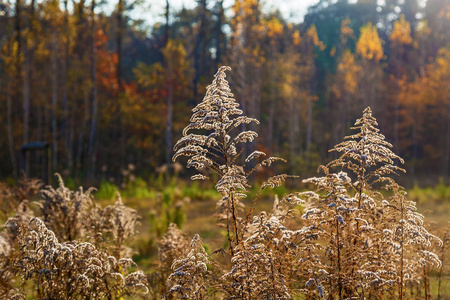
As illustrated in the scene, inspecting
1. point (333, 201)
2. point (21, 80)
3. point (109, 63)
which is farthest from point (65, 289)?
point (109, 63)

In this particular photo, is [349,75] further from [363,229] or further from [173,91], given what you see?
[363,229]

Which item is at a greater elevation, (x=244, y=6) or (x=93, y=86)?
(x=244, y=6)

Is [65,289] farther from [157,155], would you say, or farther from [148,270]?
[157,155]

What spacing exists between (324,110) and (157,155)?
535 inches

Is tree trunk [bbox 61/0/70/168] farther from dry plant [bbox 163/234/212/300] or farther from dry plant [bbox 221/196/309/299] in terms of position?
dry plant [bbox 221/196/309/299]

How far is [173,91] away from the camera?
21906 millimetres

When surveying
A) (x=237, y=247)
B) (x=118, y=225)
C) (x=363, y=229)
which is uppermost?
(x=363, y=229)

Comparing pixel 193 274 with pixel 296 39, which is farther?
pixel 296 39

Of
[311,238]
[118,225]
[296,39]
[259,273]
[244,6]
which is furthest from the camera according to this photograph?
[296,39]

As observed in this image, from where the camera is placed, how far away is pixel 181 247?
4.37m

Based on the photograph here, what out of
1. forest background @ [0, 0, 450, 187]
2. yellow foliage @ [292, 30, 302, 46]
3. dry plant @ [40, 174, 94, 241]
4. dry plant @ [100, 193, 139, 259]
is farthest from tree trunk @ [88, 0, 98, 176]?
dry plant @ [100, 193, 139, 259]

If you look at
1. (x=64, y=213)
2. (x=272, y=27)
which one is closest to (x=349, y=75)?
(x=272, y=27)

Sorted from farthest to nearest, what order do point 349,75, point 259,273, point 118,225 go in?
point 349,75 → point 118,225 → point 259,273

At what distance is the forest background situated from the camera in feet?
60.3
